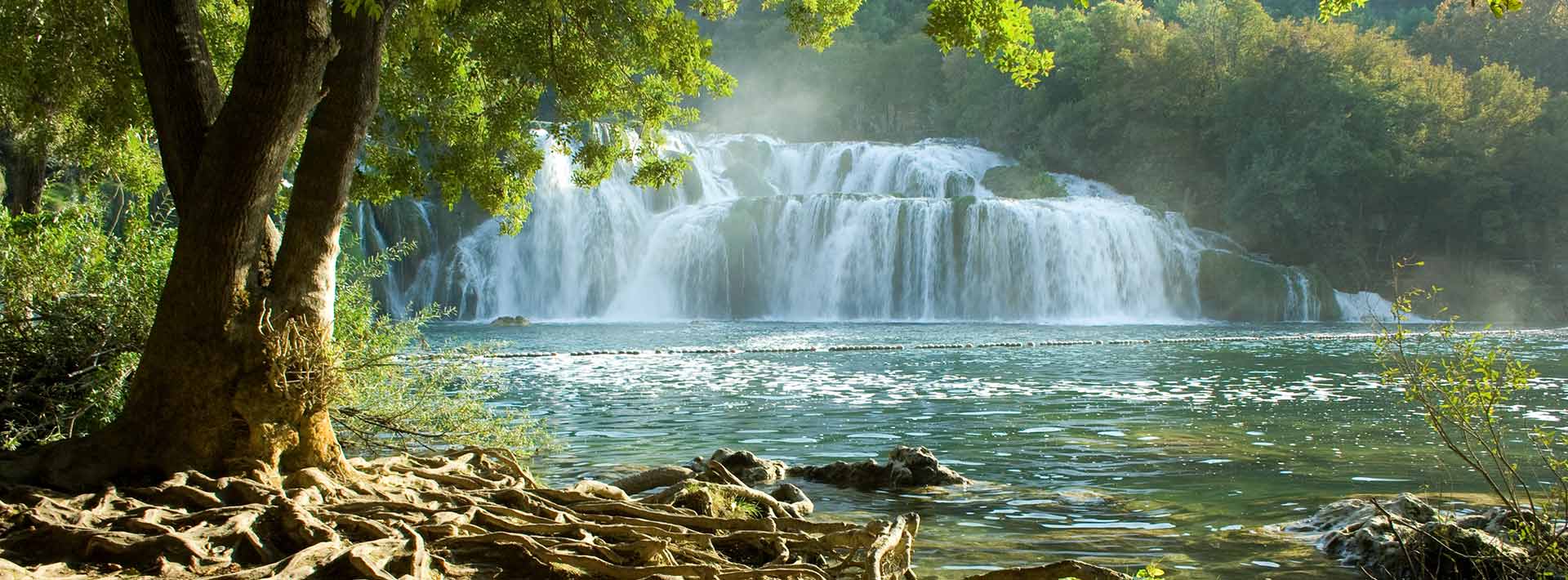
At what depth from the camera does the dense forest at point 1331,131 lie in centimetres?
5078

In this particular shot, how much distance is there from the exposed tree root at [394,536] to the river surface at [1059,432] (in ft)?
4.65

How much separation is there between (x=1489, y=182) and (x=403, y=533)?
56.1 m

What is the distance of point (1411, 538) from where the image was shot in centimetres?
640

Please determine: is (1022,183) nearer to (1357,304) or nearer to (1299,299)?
(1299,299)

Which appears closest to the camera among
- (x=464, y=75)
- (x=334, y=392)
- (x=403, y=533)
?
(x=403, y=533)

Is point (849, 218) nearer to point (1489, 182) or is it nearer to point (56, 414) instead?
point (1489, 182)

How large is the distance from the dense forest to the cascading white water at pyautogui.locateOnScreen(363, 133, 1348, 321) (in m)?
12.2

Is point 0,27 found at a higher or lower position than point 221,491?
higher

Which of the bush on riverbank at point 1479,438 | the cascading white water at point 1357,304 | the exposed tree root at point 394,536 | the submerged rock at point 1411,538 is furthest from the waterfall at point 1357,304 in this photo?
the exposed tree root at point 394,536

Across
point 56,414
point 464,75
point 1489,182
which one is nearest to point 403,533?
point 56,414

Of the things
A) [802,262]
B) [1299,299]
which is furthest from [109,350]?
[1299,299]

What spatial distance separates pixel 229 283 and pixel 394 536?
5.32ft

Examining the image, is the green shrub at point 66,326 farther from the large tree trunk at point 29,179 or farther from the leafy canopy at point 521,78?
the large tree trunk at point 29,179

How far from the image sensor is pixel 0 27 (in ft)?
29.4
